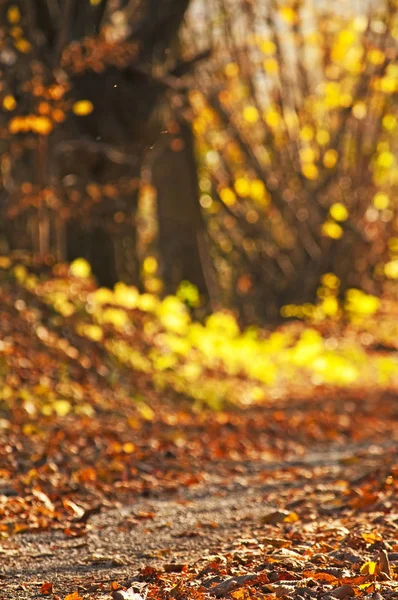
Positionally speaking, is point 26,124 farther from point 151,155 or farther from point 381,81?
point 381,81

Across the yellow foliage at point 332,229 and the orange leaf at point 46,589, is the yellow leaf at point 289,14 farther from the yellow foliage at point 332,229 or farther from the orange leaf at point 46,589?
the orange leaf at point 46,589

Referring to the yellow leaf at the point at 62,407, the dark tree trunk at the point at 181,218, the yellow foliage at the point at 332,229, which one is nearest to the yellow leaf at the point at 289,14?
the dark tree trunk at the point at 181,218

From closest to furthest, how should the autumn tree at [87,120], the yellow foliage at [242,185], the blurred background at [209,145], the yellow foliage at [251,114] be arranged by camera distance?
the autumn tree at [87,120] → the blurred background at [209,145] → the yellow foliage at [251,114] → the yellow foliage at [242,185]

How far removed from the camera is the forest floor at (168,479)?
456cm

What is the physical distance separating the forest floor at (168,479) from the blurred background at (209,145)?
1399mm

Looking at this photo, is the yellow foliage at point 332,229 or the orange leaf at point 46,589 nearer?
the orange leaf at point 46,589

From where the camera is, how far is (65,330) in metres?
11.2

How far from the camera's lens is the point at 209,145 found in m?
18.1

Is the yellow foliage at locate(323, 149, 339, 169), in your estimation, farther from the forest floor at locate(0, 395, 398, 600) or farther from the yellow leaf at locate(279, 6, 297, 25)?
the forest floor at locate(0, 395, 398, 600)

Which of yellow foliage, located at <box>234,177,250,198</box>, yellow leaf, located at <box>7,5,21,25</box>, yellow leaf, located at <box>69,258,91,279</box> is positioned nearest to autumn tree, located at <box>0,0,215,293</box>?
yellow leaf, located at <box>7,5,21,25</box>

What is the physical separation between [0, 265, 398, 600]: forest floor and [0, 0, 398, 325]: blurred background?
1399mm

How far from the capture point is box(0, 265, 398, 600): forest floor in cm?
456

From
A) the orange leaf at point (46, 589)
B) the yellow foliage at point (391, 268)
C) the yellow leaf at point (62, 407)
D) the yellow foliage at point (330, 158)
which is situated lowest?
the orange leaf at point (46, 589)

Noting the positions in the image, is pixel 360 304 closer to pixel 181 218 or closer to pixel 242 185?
pixel 242 185
